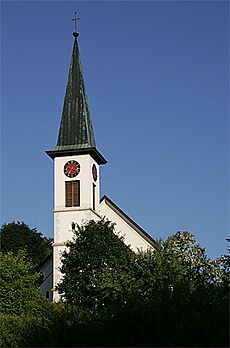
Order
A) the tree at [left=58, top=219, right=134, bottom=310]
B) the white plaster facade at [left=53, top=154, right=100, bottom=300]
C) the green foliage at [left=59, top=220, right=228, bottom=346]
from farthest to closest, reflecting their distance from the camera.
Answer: the white plaster facade at [left=53, top=154, right=100, bottom=300], the tree at [left=58, top=219, right=134, bottom=310], the green foliage at [left=59, top=220, right=228, bottom=346]

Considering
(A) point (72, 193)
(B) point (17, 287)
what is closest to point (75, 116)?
(A) point (72, 193)

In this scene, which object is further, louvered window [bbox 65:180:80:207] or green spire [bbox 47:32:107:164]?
green spire [bbox 47:32:107:164]

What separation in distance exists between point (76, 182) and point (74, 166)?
1227 millimetres

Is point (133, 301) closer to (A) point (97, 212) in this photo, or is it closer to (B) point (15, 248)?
(A) point (97, 212)

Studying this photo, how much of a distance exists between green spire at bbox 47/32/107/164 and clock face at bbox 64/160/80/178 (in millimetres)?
839

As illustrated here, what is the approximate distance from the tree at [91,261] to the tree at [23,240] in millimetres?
25515

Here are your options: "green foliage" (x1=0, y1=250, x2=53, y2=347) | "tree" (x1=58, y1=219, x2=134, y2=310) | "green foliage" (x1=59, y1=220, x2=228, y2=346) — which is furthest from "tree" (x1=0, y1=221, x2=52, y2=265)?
"green foliage" (x1=59, y1=220, x2=228, y2=346)

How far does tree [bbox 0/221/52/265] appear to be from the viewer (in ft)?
220

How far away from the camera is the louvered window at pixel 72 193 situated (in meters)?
53.6

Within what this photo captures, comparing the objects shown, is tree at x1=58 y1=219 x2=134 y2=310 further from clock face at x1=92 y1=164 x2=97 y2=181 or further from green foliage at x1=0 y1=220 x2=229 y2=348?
clock face at x1=92 y1=164 x2=97 y2=181

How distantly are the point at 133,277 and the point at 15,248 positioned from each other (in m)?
33.8

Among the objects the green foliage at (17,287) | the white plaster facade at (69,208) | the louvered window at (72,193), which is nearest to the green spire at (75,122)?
the white plaster facade at (69,208)

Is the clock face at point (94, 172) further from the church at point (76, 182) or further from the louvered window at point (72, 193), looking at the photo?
the louvered window at point (72, 193)

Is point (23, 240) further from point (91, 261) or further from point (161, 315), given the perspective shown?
point (161, 315)
